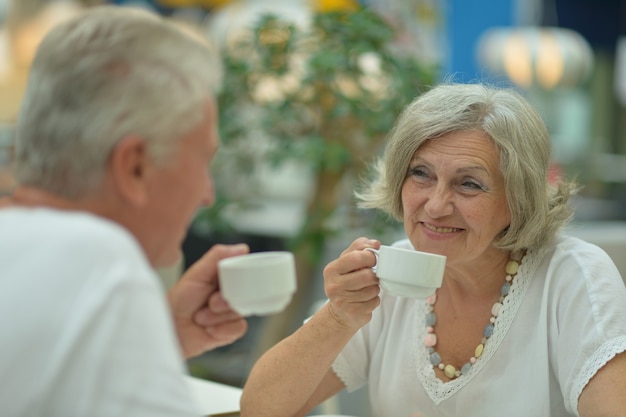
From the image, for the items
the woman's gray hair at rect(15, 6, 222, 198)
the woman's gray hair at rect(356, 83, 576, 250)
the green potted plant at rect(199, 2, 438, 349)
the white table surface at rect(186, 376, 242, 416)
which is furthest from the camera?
the green potted plant at rect(199, 2, 438, 349)

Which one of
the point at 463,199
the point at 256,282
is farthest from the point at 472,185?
the point at 256,282

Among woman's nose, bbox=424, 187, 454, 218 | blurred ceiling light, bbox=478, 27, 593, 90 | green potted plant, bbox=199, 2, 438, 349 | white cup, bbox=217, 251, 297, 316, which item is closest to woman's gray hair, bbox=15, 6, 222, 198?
white cup, bbox=217, 251, 297, 316

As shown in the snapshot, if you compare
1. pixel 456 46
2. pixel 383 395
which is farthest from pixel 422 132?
pixel 456 46

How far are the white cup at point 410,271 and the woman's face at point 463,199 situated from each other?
0.21m

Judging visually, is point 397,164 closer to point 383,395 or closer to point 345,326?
point 345,326

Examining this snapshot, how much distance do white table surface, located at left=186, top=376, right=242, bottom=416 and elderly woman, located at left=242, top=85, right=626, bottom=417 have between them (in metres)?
0.09

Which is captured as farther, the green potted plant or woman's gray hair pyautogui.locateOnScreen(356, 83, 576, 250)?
the green potted plant

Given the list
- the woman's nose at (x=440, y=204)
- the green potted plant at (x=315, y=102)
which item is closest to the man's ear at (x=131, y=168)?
the woman's nose at (x=440, y=204)

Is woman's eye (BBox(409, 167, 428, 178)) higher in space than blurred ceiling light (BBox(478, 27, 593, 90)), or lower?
higher

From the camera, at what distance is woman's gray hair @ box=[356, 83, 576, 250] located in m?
1.59

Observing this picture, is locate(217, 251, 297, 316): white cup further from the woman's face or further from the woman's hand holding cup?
the woman's face

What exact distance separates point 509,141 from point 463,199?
0.14 m

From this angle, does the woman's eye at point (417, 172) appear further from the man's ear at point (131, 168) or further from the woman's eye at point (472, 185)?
the man's ear at point (131, 168)

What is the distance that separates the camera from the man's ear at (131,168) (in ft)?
3.17
